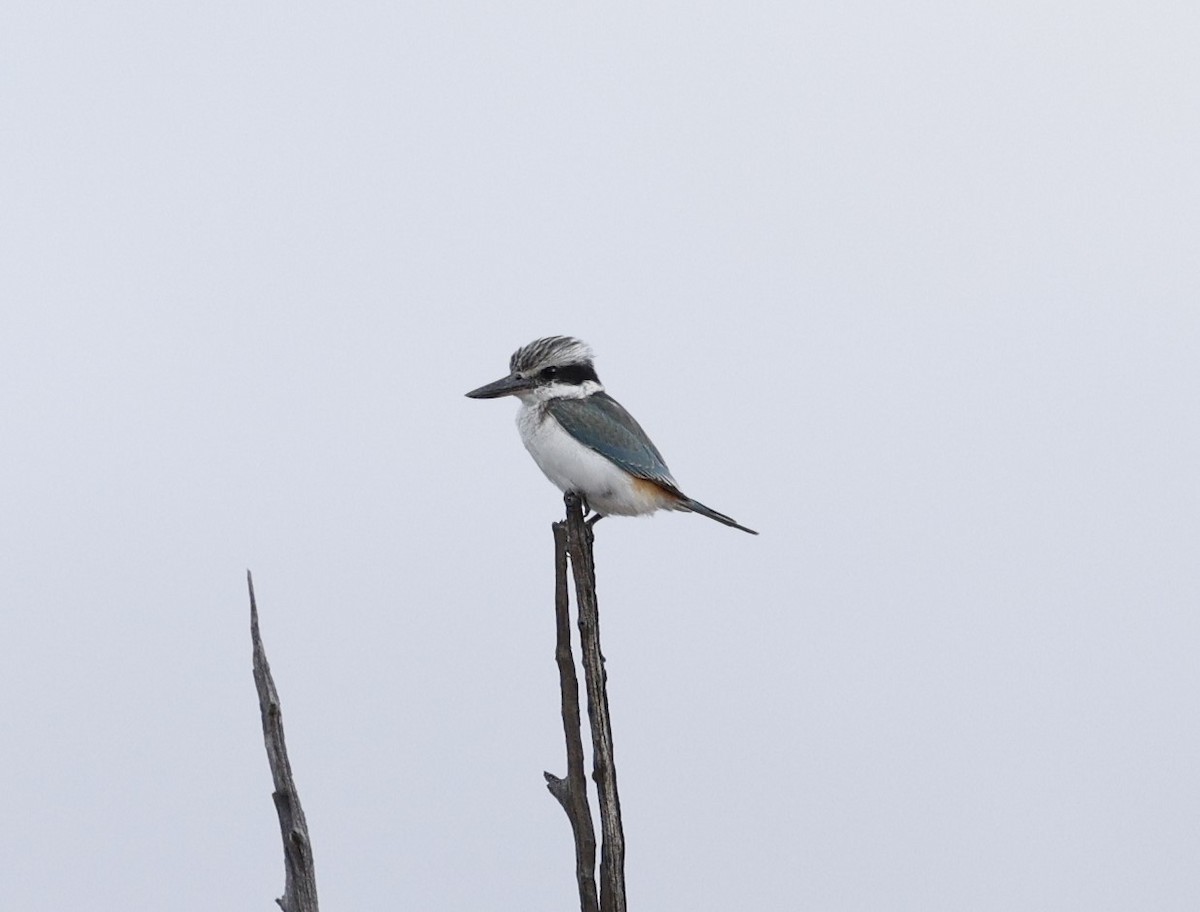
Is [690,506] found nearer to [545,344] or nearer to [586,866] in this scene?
[545,344]

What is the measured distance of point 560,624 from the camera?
771 centimetres

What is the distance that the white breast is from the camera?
10.6 metres

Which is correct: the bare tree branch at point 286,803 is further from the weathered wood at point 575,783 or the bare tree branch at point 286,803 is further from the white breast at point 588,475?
the white breast at point 588,475

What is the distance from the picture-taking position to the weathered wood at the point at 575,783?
7.65m

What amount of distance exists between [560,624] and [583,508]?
3088mm

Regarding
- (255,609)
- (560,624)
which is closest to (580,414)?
(560,624)

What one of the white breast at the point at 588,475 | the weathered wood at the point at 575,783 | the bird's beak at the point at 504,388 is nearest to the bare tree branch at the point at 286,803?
the weathered wood at the point at 575,783

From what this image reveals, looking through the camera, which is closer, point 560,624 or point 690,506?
point 560,624

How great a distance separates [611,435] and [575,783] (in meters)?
3.55

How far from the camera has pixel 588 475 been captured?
34.7ft

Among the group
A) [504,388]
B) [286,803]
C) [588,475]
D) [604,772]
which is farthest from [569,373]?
[286,803]

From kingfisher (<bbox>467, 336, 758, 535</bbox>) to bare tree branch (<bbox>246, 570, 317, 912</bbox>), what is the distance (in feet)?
13.4

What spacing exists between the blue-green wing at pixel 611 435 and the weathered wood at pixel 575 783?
3037mm

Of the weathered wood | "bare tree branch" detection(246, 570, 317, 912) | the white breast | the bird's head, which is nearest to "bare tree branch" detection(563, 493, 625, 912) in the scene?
the weathered wood
